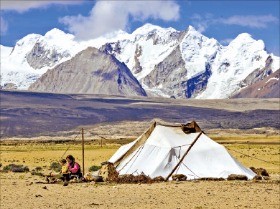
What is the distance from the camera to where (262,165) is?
173 feet

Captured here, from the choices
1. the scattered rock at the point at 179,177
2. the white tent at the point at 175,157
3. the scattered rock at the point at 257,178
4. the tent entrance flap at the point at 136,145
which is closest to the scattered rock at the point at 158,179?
the white tent at the point at 175,157

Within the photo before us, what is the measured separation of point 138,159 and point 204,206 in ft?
43.9

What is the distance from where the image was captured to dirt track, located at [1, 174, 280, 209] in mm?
26797


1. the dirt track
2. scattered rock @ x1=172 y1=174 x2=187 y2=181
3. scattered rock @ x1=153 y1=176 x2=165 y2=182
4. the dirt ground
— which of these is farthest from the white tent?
the dirt track

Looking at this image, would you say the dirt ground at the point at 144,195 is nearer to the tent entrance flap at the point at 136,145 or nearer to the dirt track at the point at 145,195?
the dirt track at the point at 145,195

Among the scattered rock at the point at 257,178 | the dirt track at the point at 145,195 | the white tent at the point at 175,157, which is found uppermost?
the white tent at the point at 175,157

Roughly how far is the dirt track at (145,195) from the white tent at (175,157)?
7.92 ft

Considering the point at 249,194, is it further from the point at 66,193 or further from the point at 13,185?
the point at 13,185

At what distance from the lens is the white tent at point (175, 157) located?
126 ft

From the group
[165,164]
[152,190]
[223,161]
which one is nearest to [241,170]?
[223,161]

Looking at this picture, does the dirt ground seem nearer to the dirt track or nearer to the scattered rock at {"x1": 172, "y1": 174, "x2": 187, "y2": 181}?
the dirt track

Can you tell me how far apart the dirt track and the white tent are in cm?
241

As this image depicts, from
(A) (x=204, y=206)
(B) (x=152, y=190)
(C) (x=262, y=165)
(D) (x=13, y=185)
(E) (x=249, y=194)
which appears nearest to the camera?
(A) (x=204, y=206)

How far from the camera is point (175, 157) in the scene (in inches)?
1529
